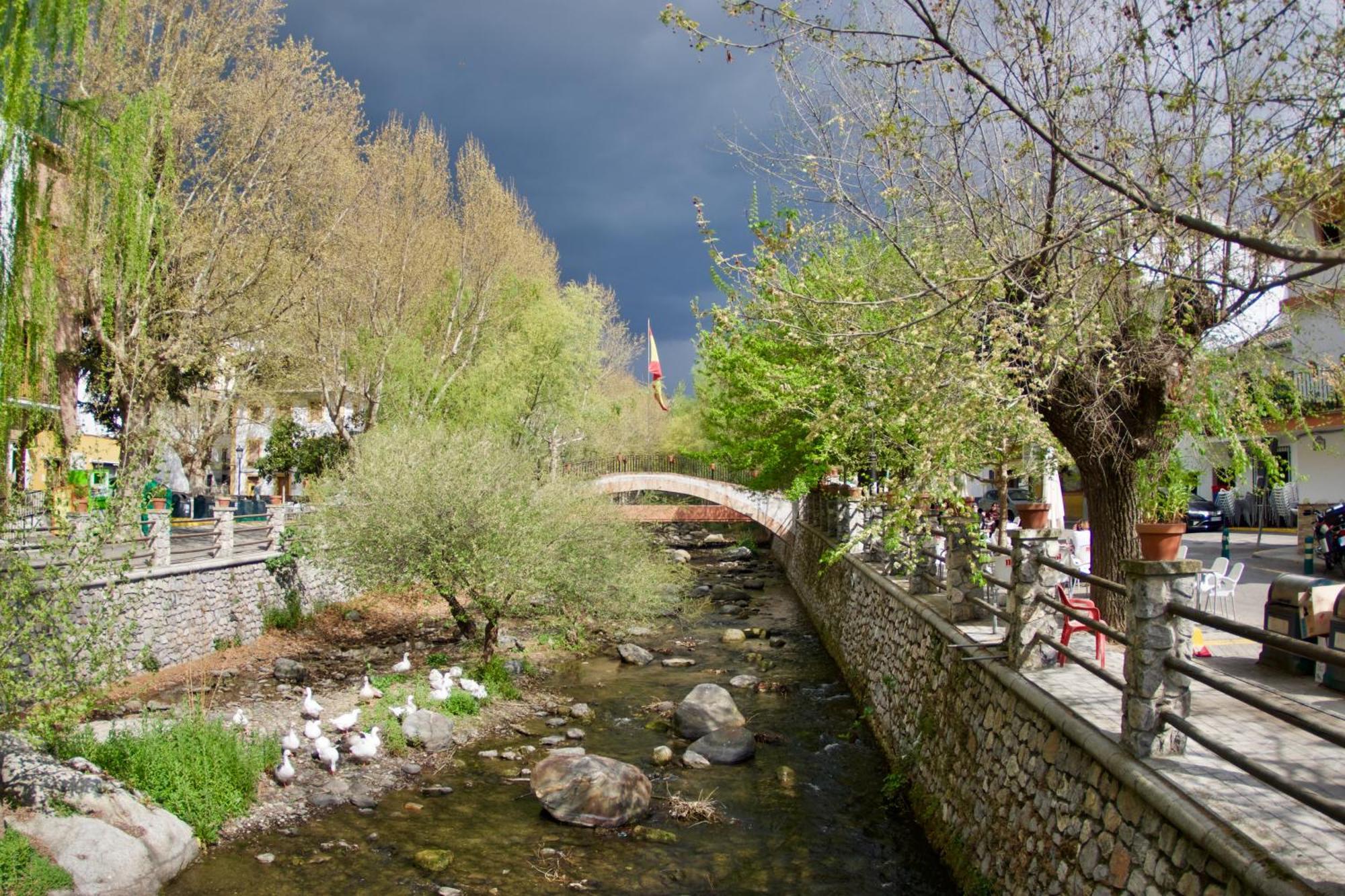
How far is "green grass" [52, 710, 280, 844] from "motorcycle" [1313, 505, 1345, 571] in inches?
714

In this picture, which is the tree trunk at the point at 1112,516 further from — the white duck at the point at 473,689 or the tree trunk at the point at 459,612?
the tree trunk at the point at 459,612

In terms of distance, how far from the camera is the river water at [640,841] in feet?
26.6

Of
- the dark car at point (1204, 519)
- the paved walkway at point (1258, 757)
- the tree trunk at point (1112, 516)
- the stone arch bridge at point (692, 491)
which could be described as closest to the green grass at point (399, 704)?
the paved walkway at point (1258, 757)

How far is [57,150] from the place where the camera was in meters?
5.83

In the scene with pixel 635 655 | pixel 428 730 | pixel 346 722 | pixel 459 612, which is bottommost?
pixel 635 655

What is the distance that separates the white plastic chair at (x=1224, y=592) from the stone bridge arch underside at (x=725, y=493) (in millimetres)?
15873

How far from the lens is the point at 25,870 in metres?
7.04

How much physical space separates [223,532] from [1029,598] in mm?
15160

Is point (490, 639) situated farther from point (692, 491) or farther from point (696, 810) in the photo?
point (692, 491)

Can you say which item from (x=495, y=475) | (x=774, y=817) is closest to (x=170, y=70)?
(x=495, y=475)

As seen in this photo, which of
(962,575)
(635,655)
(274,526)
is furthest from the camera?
(274,526)

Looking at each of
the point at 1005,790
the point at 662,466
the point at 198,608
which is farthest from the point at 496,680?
the point at 662,466

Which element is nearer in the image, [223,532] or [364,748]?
[364,748]

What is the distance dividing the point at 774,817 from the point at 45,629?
288 inches
